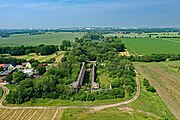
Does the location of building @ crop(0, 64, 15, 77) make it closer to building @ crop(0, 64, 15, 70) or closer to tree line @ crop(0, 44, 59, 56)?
building @ crop(0, 64, 15, 70)

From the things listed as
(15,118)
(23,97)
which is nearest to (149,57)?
(23,97)

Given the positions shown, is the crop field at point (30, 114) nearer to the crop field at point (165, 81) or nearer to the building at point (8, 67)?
the crop field at point (165, 81)

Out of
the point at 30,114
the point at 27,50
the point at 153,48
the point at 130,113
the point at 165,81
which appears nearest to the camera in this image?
the point at 130,113

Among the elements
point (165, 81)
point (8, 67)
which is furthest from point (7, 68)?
point (165, 81)

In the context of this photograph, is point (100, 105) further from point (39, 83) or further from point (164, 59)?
point (164, 59)

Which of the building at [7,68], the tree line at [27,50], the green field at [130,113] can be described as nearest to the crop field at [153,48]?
the tree line at [27,50]

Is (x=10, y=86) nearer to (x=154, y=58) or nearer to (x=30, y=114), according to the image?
(x=30, y=114)
